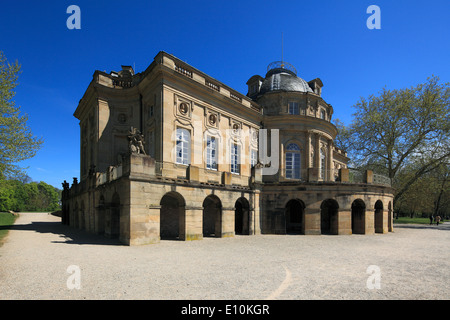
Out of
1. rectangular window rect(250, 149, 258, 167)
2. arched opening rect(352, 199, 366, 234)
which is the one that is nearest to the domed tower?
rectangular window rect(250, 149, 258, 167)

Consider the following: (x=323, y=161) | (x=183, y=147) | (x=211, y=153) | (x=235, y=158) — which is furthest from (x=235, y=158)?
(x=323, y=161)

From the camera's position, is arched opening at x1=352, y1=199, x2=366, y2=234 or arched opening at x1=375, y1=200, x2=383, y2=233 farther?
arched opening at x1=375, y1=200, x2=383, y2=233

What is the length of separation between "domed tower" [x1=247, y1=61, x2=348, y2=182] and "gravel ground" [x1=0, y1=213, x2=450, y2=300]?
46.0 ft

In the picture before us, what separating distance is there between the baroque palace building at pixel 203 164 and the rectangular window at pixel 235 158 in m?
0.09

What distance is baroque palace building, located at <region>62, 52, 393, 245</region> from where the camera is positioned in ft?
51.6

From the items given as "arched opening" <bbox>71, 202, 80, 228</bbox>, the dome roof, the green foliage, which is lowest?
the green foliage

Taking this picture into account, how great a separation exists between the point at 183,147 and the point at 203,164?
2.17 m

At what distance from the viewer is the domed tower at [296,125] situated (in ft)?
85.9

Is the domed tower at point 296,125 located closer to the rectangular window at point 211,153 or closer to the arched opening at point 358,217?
the arched opening at point 358,217

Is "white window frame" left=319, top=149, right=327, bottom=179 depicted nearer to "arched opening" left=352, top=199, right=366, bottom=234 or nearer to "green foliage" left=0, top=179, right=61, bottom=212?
"arched opening" left=352, top=199, right=366, bottom=234

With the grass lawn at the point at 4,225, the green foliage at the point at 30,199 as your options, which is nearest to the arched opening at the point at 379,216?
the grass lawn at the point at 4,225

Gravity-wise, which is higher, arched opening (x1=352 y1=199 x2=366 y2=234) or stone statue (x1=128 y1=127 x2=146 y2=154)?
stone statue (x1=128 y1=127 x2=146 y2=154)
